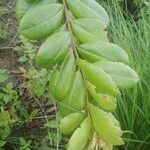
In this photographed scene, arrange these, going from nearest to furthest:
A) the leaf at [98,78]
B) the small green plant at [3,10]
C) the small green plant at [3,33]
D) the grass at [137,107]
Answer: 1. the leaf at [98,78]
2. the grass at [137,107]
3. the small green plant at [3,33]
4. the small green plant at [3,10]

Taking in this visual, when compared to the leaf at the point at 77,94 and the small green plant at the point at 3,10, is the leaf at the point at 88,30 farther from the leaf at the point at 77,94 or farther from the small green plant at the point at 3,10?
the small green plant at the point at 3,10

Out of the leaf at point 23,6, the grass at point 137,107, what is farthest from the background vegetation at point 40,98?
the leaf at point 23,6

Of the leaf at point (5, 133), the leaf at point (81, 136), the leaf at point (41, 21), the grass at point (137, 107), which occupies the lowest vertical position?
the leaf at point (5, 133)

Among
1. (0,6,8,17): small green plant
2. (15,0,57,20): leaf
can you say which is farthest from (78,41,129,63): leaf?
(0,6,8,17): small green plant

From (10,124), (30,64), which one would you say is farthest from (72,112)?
(30,64)

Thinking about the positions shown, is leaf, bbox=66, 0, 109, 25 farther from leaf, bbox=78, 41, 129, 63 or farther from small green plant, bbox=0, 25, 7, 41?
small green plant, bbox=0, 25, 7, 41

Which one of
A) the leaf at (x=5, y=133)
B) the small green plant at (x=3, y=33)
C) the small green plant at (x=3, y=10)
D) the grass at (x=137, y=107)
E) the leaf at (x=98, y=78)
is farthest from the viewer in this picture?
the small green plant at (x=3, y=10)

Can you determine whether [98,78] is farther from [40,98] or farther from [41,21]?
[40,98]

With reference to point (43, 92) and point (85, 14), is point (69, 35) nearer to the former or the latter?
point (85, 14)
